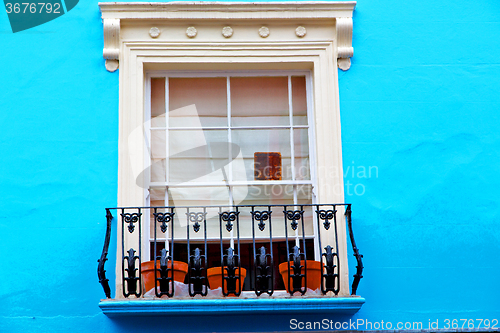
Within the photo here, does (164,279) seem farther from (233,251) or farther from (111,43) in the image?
(111,43)

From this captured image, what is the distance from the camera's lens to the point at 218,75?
5.96 metres

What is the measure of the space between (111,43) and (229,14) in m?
1.15

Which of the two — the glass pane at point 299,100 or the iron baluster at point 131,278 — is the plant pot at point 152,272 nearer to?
the iron baluster at point 131,278

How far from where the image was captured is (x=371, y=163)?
5.51m

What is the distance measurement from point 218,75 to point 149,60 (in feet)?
2.28

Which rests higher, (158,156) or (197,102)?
(197,102)

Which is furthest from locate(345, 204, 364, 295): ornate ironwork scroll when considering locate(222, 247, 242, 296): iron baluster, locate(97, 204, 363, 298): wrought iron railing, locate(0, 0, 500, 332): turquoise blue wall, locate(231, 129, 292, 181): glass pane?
locate(222, 247, 242, 296): iron baluster

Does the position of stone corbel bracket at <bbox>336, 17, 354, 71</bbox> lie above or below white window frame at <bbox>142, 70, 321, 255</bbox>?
above

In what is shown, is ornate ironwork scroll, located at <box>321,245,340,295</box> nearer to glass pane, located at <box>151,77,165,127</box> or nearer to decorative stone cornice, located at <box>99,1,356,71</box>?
decorative stone cornice, located at <box>99,1,356,71</box>

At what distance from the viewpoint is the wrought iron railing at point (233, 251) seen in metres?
4.94

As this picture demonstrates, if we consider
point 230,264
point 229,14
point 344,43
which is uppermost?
point 229,14

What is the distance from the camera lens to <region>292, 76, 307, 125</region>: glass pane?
19.4ft

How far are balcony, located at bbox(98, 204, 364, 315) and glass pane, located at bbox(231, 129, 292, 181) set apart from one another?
1.19ft

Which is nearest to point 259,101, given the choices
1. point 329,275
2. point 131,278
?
point 329,275
